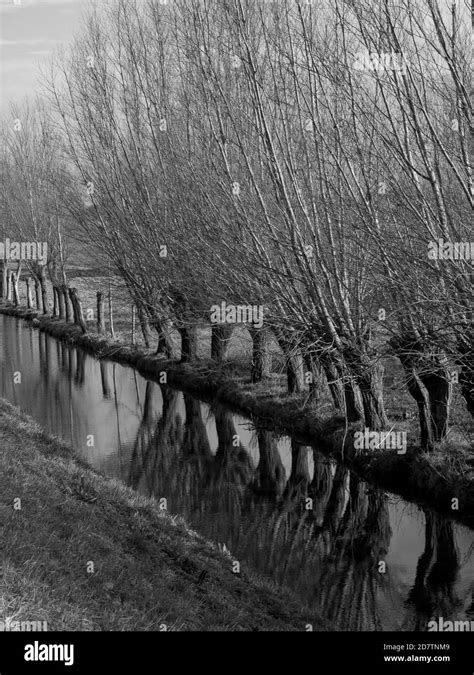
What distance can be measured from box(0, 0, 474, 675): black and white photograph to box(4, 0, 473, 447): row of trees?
6cm

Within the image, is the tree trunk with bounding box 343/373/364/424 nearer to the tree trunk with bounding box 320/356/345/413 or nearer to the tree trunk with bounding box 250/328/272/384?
the tree trunk with bounding box 320/356/345/413

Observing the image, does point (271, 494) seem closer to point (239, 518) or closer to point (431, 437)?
point (239, 518)

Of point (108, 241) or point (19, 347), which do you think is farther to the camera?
point (19, 347)

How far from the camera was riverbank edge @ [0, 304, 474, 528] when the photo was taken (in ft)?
37.6

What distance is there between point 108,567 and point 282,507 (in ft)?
18.4

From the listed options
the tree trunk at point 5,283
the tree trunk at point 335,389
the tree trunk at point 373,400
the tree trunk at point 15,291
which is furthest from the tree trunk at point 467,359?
the tree trunk at point 5,283

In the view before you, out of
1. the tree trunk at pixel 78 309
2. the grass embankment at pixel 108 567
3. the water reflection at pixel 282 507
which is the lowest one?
the water reflection at pixel 282 507

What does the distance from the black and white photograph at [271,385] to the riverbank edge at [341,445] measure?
0.19ft

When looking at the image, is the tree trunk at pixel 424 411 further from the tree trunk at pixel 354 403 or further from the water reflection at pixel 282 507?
the tree trunk at pixel 354 403

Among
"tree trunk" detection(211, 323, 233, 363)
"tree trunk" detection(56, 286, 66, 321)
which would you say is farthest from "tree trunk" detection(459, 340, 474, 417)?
"tree trunk" detection(56, 286, 66, 321)

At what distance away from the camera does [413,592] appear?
9070 millimetres

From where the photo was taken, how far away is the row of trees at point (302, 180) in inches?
329

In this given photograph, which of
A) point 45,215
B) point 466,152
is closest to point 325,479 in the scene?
point 466,152
